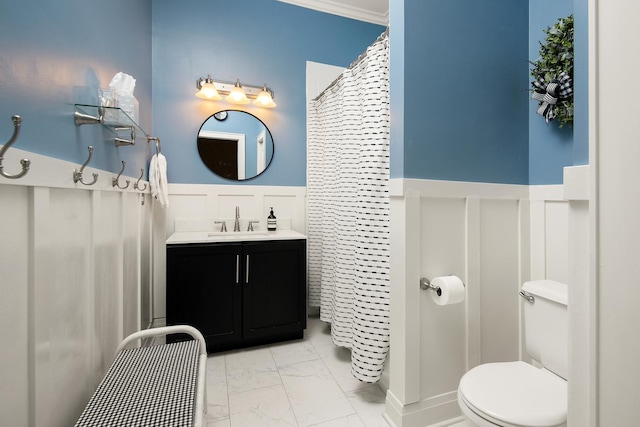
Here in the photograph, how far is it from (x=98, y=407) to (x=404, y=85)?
1701 millimetres

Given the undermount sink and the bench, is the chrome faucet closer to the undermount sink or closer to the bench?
the undermount sink

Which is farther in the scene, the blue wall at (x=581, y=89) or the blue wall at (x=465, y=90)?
the blue wall at (x=465, y=90)

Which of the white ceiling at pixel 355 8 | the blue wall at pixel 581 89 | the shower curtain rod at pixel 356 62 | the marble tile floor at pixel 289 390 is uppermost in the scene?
the white ceiling at pixel 355 8

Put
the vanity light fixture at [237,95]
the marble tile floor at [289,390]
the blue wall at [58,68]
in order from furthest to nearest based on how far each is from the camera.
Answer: the vanity light fixture at [237,95]
the marble tile floor at [289,390]
the blue wall at [58,68]

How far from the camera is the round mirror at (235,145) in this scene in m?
2.51

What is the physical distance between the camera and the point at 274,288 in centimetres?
217

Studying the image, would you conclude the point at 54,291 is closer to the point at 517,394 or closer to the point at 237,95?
the point at 517,394

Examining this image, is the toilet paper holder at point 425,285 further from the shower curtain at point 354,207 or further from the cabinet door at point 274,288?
the cabinet door at point 274,288

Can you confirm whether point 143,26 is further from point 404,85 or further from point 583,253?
point 583,253

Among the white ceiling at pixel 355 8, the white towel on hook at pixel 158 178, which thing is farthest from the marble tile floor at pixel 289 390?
the white ceiling at pixel 355 8

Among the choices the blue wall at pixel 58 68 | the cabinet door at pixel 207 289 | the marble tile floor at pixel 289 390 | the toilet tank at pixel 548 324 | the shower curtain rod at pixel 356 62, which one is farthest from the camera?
the cabinet door at pixel 207 289

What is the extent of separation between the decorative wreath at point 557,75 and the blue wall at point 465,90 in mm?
174

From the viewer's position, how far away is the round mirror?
98.7 inches

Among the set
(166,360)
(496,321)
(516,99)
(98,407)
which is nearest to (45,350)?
(98,407)
